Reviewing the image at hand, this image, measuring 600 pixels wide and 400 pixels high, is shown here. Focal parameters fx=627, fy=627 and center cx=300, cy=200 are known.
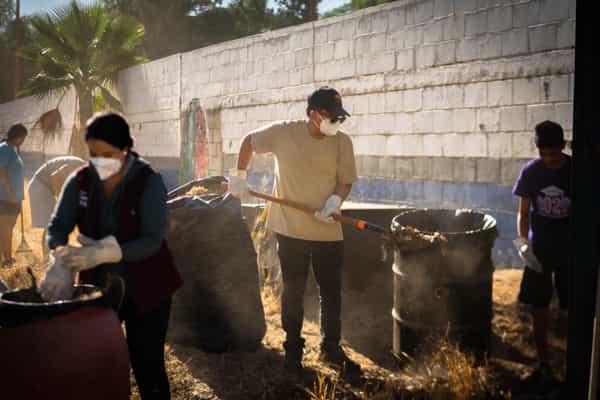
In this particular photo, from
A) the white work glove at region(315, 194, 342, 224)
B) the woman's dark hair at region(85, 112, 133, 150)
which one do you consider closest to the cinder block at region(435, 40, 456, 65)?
the white work glove at region(315, 194, 342, 224)

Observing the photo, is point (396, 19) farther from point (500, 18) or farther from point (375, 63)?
point (500, 18)

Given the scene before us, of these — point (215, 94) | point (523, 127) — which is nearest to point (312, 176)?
point (523, 127)

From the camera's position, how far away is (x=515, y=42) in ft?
19.5

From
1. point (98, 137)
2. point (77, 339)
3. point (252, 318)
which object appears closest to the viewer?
point (77, 339)

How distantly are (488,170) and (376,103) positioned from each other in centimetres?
179

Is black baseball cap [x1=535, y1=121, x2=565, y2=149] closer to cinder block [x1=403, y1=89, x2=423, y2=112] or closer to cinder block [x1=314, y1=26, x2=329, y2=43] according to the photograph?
cinder block [x1=403, y1=89, x2=423, y2=112]

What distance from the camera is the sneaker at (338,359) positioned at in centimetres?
406

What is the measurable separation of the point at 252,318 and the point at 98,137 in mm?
2197

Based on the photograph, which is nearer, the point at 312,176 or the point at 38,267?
the point at 312,176

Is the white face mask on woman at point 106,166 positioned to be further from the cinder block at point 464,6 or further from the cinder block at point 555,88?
the cinder block at point 464,6

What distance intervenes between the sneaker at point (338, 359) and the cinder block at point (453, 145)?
3.11 m

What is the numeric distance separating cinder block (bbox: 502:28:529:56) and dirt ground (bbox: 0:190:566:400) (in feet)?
7.80

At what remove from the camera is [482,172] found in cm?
635

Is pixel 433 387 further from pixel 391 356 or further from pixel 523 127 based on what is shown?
pixel 523 127
